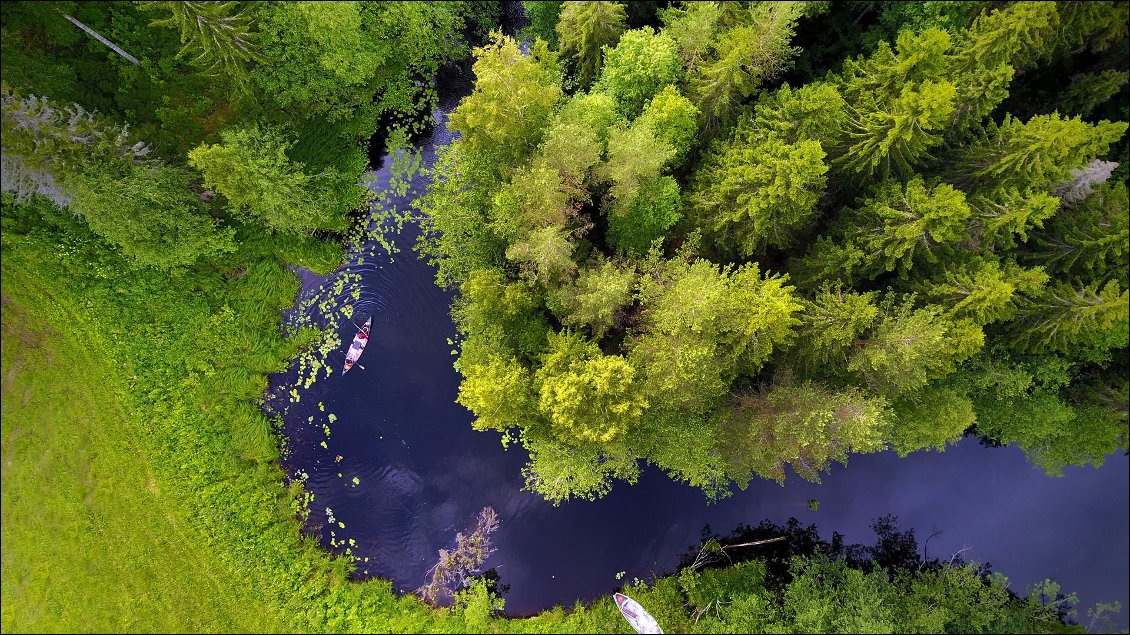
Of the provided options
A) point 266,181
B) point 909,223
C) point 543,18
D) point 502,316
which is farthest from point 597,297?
point 543,18

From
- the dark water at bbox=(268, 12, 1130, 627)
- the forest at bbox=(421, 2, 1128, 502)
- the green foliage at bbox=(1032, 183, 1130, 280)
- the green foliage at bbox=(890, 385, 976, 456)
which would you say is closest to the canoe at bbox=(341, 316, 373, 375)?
the dark water at bbox=(268, 12, 1130, 627)

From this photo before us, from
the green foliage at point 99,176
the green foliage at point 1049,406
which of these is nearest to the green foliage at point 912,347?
the green foliage at point 1049,406

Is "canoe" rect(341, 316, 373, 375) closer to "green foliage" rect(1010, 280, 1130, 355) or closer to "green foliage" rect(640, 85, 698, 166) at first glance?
"green foliage" rect(640, 85, 698, 166)

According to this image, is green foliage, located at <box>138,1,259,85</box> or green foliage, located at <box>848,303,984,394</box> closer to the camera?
green foliage, located at <box>848,303,984,394</box>

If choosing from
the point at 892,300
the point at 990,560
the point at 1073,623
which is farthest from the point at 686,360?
the point at 1073,623

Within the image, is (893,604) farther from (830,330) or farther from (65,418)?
(65,418)
